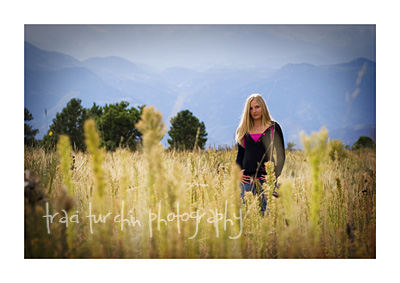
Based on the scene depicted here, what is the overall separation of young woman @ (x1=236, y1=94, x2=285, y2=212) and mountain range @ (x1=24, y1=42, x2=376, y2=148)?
0.11 m

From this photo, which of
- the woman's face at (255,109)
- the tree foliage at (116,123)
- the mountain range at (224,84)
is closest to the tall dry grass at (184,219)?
the mountain range at (224,84)

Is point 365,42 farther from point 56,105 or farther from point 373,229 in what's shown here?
point 56,105

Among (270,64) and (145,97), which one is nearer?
(270,64)

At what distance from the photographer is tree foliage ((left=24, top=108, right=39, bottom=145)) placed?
2.46m

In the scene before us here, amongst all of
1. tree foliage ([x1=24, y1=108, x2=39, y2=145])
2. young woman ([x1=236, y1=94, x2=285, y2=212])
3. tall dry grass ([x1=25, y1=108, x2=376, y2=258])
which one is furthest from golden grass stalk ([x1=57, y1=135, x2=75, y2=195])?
young woman ([x1=236, y1=94, x2=285, y2=212])

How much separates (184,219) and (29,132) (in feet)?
5.10

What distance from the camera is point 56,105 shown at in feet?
8.57

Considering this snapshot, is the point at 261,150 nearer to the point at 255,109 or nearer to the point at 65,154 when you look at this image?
the point at 255,109

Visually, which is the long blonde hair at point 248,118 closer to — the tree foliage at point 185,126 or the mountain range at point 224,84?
the mountain range at point 224,84

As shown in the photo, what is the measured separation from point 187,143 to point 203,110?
1.01 metres

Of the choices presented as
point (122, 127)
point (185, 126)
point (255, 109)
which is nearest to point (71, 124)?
point (122, 127)

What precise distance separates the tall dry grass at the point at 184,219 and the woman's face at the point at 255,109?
2.27 feet

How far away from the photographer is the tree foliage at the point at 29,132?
246cm

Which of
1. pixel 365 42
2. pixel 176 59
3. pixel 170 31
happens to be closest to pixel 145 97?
pixel 176 59
